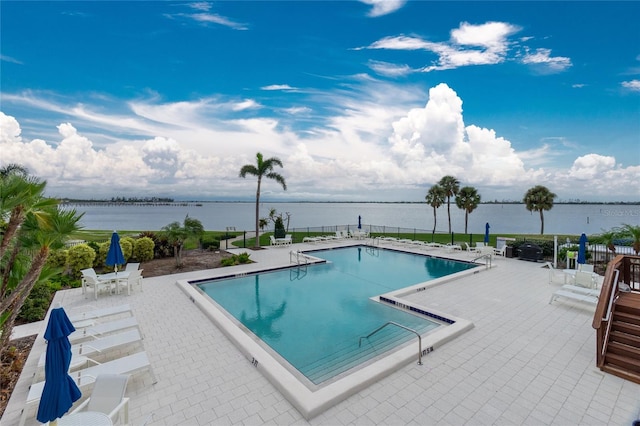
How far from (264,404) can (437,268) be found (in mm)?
11222

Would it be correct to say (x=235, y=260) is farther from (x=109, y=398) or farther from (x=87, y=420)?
(x=87, y=420)

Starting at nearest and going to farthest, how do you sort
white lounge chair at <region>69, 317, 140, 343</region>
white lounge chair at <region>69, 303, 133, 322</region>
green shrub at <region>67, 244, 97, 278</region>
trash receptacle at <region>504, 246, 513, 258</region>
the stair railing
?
the stair railing
white lounge chair at <region>69, 317, 140, 343</region>
white lounge chair at <region>69, 303, 133, 322</region>
green shrub at <region>67, 244, 97, 278</region>
trash receptacle at <region>504, 246, 513, 258</region>

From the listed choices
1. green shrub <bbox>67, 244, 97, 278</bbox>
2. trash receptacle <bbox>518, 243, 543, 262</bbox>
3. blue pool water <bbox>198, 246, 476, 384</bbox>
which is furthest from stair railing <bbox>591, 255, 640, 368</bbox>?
green shrub <bbox>67, 244, 97, 278</bbox>

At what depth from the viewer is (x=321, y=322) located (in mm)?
7500

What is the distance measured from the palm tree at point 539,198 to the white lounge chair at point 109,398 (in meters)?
32.1

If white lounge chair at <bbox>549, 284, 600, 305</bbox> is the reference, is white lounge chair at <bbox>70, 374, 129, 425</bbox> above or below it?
below

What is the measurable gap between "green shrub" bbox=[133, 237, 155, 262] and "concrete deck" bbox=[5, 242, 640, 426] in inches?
263

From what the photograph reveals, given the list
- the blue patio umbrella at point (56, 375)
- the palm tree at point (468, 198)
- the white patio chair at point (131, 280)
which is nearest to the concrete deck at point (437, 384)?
the blue patio umbrella at point (56, 375)

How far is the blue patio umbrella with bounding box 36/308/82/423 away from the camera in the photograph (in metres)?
3.06

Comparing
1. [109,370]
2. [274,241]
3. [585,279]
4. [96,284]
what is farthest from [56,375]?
[274,241]

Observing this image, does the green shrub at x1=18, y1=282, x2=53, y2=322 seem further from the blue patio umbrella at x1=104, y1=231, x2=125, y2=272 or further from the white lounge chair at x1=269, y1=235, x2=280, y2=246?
the white lounge chair at x1=269, y1=235, x2=280, y2=246

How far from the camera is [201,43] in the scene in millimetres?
14273

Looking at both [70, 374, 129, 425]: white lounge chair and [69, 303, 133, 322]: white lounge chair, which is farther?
[69, 303, 133, 322]: white lounge chair

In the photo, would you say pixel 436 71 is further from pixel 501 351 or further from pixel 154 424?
pixel 154 424
